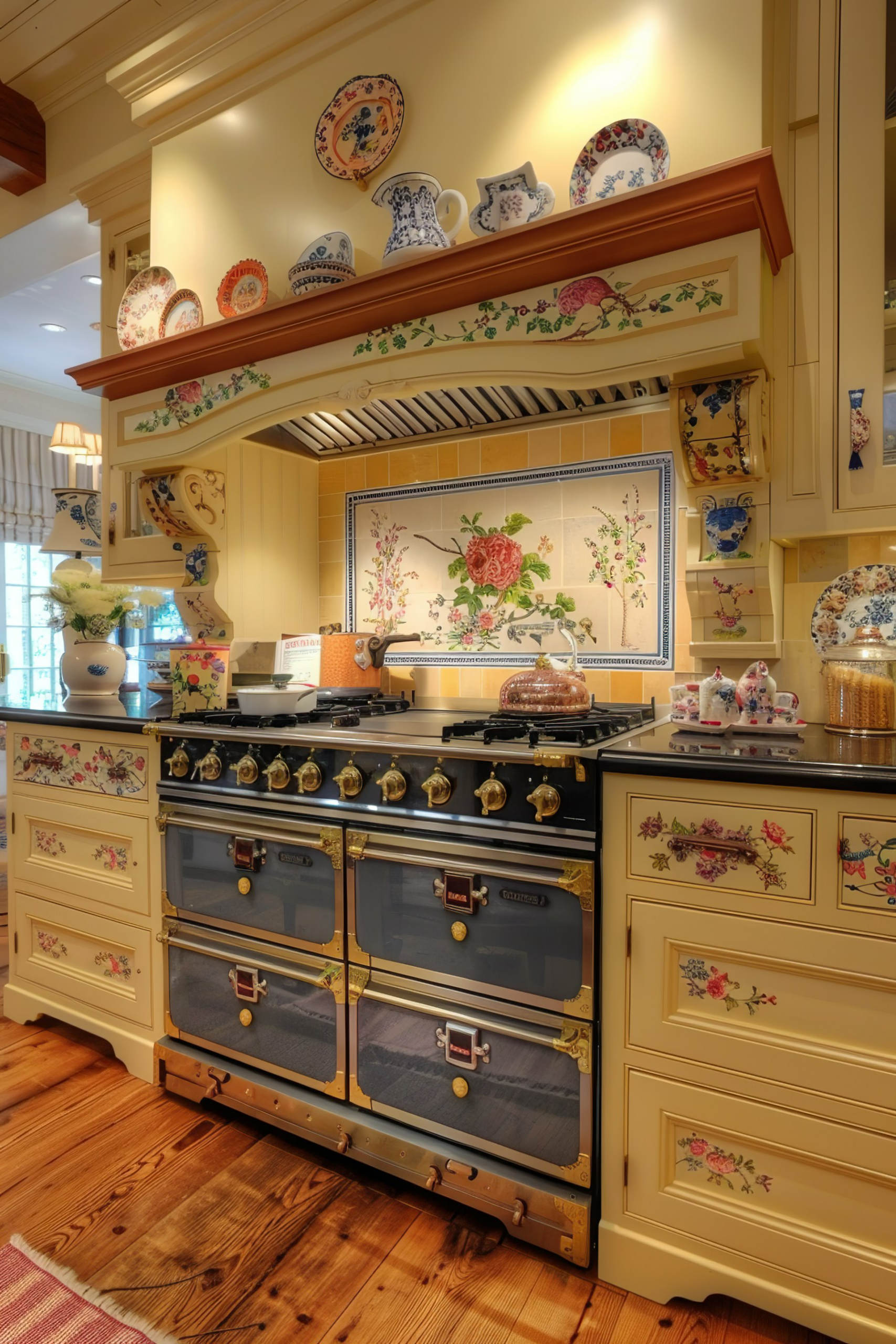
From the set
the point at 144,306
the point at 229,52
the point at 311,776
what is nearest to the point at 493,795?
the point at 311,776

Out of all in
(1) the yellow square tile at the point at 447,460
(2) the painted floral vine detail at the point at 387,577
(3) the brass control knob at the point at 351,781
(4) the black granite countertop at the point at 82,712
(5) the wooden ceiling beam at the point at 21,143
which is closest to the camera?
(3) the brass control knob at the point at 351,781

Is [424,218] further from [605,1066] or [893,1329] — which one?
[893,1329]

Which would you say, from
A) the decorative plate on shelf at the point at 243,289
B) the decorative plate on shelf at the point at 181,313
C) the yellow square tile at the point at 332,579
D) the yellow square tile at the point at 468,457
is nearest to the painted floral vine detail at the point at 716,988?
the yellow square tile at the point at 468,457

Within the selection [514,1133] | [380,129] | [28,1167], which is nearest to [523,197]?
[380,129]

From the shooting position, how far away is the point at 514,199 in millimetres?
1533

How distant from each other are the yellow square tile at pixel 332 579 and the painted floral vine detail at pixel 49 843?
3.52 feet

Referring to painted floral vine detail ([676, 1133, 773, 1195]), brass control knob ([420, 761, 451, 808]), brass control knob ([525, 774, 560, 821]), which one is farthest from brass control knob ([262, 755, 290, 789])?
painted floral vine detail ([676, 1133, 773, 1195])

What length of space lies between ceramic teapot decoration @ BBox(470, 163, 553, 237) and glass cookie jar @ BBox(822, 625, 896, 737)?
1.07 m

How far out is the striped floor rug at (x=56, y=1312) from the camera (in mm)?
1217

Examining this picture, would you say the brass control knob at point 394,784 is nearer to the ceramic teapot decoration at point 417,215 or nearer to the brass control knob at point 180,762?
the brass control knob at point 180,762

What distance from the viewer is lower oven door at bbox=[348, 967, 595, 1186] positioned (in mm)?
1296

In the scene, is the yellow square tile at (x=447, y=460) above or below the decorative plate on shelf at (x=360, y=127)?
below

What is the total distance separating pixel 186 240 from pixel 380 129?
27.3 inches

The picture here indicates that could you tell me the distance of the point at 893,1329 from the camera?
3.55 ft
